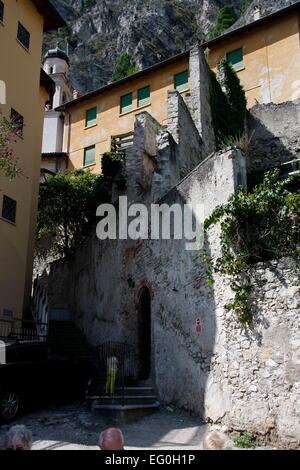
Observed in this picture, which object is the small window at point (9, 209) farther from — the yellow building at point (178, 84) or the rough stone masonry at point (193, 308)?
the yellow building at point (178, 84)

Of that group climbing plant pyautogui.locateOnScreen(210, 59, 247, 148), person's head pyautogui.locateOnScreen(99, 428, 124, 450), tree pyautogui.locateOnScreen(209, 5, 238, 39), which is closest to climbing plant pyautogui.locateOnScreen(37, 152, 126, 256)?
climbing plant pyautogui.locateOnScreen(210, 59, 247, 148)

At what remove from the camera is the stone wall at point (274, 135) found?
20656 millimetres

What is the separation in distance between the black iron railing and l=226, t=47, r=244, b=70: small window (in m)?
18.1

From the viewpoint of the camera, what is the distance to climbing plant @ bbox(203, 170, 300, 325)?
969 cm

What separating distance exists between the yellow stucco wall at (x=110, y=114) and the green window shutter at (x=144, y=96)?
0.27m

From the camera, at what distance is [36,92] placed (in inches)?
732

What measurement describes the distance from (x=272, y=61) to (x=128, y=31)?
33.9 meters

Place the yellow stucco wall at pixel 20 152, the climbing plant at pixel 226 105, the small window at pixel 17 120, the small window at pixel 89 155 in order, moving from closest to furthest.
A: the yellow stucco wall at pixel 20 152 < the small window at pixel 17 120 < the climbing plant at pixel 226 105 < the small window at pixel 89 155

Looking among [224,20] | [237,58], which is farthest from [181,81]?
[224,20]

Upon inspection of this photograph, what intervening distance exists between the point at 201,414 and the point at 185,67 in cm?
2217

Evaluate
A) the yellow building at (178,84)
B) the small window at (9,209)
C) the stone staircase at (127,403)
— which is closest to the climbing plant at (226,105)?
the yellow building at (178,84)

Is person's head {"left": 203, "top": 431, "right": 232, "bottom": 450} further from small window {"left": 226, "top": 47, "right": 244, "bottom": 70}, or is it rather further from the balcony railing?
small window {"left": 226, "top": 47, "right": 244, "bottom": 70}

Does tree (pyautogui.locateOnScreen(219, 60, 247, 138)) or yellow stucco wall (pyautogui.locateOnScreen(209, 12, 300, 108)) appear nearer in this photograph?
tree (pyautogui.locateOnScreen(219, 60, 247, 138))

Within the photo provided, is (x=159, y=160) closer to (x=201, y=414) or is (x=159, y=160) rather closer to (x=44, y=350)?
(x=44, y=350)
